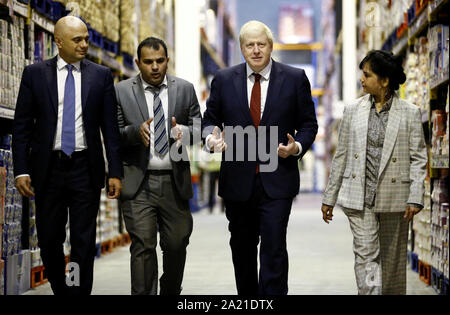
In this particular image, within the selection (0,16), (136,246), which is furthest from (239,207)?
(0,16)

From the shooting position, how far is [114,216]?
29.8 feet

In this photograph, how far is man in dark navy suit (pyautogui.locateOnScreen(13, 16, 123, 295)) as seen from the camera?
3973 millimetres

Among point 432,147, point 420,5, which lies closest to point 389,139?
point 432,147

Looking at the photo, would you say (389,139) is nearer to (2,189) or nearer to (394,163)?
(394,163)

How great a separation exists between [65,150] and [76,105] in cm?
26

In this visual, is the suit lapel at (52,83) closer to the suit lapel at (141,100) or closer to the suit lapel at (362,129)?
the suit lapel at (141,100)

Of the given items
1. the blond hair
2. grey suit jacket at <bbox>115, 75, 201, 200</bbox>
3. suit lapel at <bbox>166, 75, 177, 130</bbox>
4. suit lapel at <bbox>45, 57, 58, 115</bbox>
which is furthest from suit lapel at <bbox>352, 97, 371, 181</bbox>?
suit lapel at <bbox>45, 57, 58, 115</bbox>

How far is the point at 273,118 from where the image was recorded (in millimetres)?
4074

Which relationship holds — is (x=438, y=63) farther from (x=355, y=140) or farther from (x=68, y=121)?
(x=68, y=121)

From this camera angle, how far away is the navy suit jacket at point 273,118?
4043 mm

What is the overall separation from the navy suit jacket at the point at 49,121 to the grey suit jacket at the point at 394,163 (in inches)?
48.7

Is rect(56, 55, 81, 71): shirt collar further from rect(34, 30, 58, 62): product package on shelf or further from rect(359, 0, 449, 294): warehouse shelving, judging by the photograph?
rect(359, 0, 449, 294): warehouse shelving

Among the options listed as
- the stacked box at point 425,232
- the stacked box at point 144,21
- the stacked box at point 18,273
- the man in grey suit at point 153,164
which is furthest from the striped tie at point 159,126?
the stacked box at point 144,21
